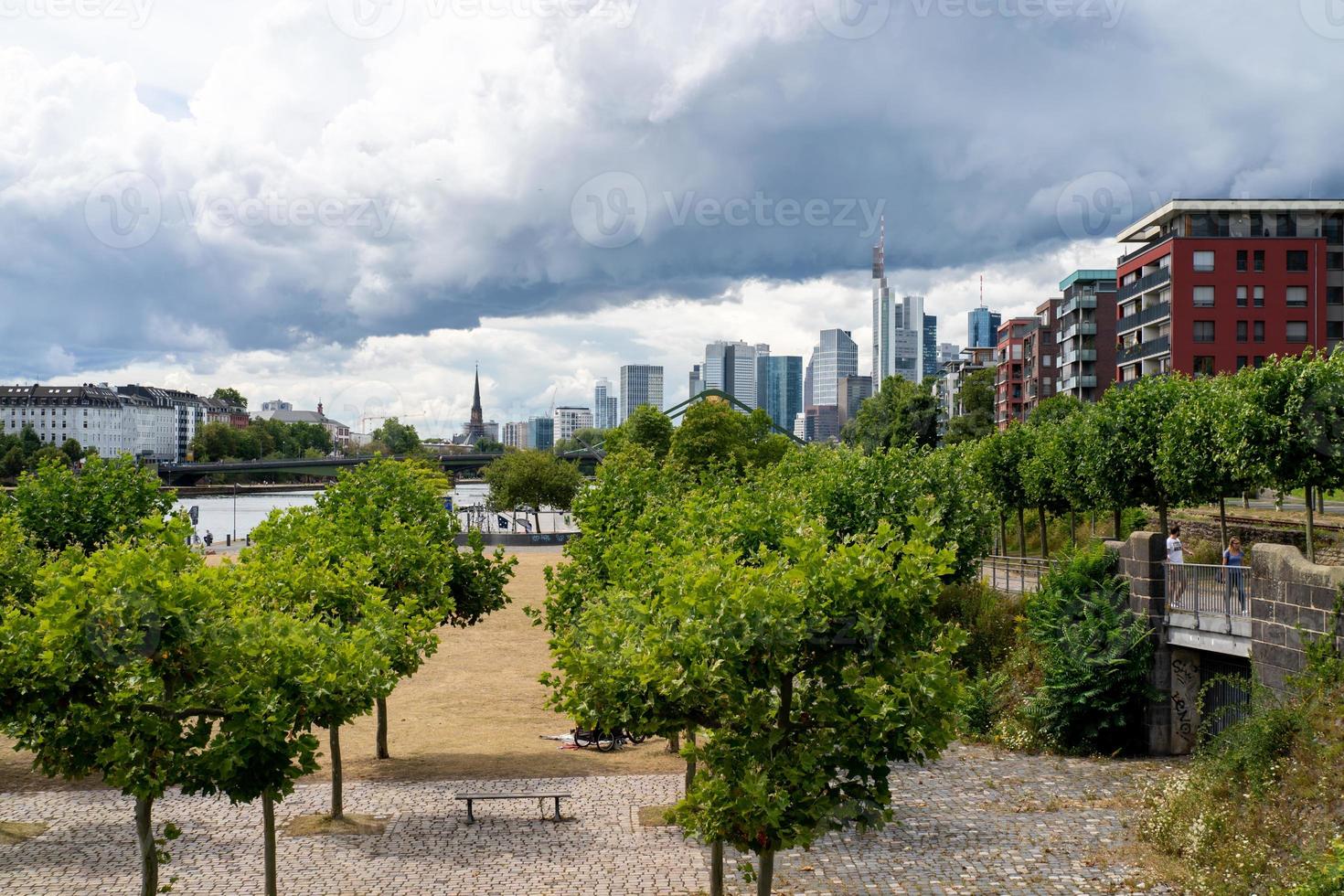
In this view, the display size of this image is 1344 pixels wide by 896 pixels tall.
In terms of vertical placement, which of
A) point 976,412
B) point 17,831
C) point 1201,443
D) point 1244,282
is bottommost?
point 17,831

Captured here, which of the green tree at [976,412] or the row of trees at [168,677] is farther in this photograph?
the green tree at [976,412]

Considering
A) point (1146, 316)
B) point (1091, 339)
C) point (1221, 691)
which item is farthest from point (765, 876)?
point (1091, 339)

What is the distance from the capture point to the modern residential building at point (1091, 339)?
100m

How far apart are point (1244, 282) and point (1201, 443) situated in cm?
4554

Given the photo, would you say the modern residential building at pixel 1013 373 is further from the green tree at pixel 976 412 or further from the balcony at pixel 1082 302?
the balcony at pixel 1082 302

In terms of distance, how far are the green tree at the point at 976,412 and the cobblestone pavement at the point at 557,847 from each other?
66.9 meters

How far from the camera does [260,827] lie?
19203 mm

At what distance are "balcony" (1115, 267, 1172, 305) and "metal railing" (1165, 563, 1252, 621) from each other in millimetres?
56373

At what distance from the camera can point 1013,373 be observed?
415ft

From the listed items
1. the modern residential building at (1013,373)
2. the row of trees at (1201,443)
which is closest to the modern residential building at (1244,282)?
the row of trees at (1201,443)

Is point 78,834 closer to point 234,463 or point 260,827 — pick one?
point 260,827

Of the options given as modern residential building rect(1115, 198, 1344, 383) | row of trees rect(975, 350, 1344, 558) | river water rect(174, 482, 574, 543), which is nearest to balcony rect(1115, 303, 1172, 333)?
modern residential building rect(1115, 198, 1344, 383)

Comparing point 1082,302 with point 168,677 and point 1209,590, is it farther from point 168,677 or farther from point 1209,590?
point 168,677

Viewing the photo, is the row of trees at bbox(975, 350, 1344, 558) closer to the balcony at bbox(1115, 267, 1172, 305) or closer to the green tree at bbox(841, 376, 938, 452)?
the balcony at bbox(1115, 267, 1172, 305)
